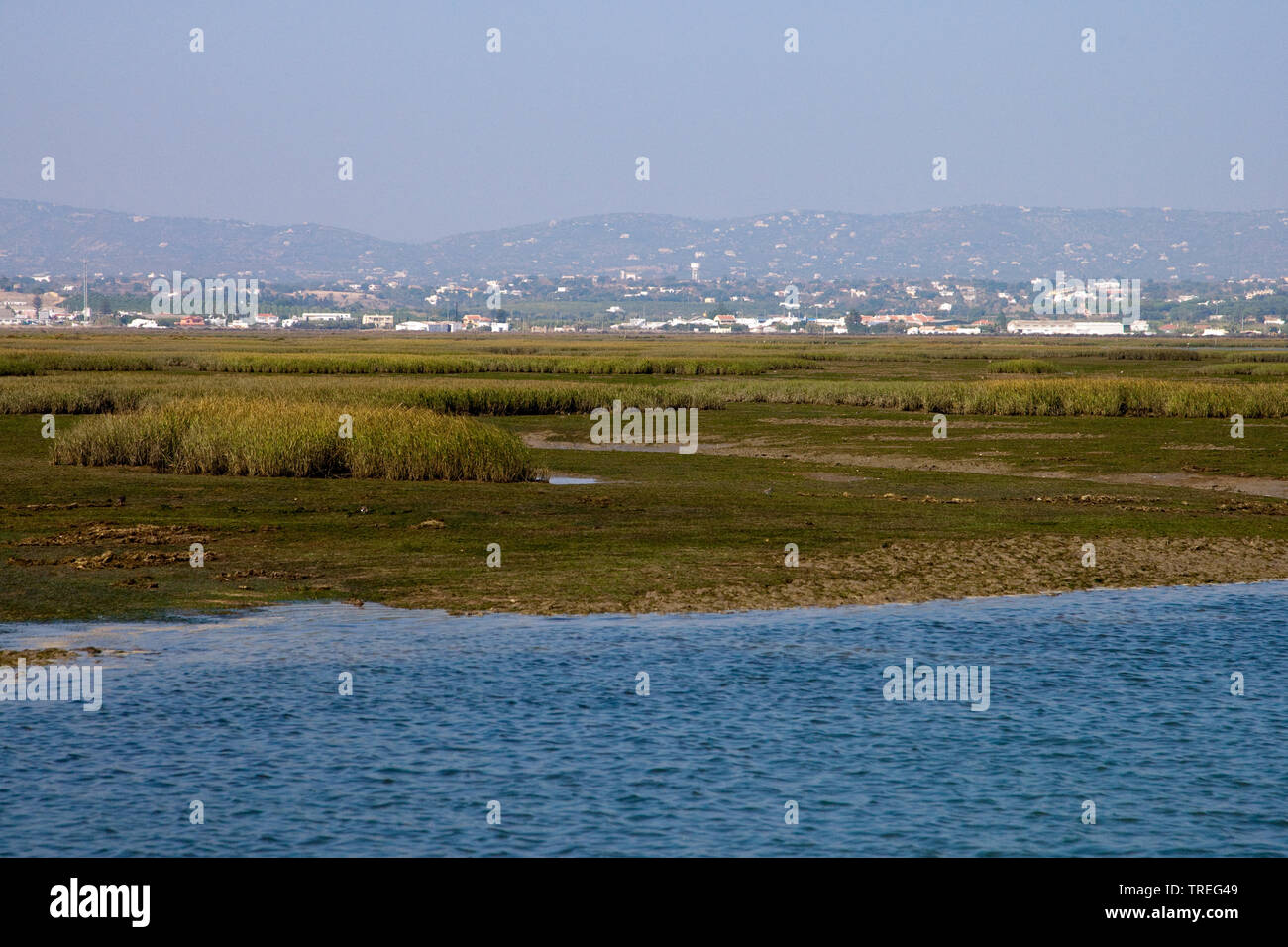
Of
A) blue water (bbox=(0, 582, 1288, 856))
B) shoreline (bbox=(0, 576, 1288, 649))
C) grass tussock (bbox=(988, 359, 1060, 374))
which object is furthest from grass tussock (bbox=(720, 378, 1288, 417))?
blue water (bbox=(0, 582, 1288, 856))

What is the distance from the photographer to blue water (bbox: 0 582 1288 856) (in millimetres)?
12336

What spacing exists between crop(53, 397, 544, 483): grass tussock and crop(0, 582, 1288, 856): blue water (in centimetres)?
1538

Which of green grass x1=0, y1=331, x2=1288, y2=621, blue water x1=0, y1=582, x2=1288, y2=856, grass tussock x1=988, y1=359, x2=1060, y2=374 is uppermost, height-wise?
grass tussock x1=988, y1=359, x2=1060, y2=374

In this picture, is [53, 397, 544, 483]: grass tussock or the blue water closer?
the blue water

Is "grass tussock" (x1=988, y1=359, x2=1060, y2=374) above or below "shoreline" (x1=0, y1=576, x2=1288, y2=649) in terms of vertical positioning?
above

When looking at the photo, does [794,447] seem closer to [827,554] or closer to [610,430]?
[610,430]

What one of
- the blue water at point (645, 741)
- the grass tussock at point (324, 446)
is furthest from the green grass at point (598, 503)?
the blue water at point (645, 741)

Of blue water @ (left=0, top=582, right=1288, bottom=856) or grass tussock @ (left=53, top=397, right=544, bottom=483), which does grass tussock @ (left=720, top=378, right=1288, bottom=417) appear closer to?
grass tussock @ (left=53, top=397, right=544, bottom=483)

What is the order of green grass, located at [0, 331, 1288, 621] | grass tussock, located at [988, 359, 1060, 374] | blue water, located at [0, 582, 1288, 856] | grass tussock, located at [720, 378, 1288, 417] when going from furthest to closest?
grass tussock, located at [988, 359, 1060, 374] < grass tussock, located at [720, 378, 1288, 417] < green grass, located at [0, 331, 1288, 621] < blue water, located at [0, 582, 1288, 856]

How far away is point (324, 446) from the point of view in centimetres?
3669

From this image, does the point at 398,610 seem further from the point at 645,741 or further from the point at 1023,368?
the point at 1023,368
